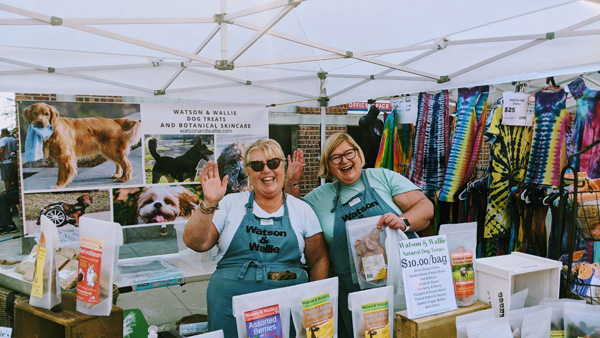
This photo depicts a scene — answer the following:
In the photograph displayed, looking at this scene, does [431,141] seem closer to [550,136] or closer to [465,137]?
[465,137]

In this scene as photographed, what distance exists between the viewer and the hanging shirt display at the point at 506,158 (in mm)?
2881

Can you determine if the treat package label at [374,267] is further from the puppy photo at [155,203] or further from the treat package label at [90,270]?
the puppy photo at [155,203]

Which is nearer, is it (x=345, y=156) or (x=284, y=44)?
→ (x=345, y=156)

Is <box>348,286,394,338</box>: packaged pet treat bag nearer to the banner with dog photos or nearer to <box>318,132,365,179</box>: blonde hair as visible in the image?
<box>318,132,365,179</box>: blonde hair

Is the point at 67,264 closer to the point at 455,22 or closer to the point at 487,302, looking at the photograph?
the point at 487,302

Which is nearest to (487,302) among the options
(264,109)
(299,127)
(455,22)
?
(455,22)

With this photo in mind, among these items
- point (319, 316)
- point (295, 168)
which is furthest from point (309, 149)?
point (319, 316)

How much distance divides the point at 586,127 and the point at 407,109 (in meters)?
1.45

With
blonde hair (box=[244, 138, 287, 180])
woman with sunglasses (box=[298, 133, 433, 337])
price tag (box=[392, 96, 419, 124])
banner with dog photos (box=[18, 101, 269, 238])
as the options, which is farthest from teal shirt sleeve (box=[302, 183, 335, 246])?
banner with dog photos (box=[18, 101, 269, 238])

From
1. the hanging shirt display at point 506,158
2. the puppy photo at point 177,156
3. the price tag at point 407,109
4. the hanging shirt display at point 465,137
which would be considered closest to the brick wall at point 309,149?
the puppy photo at point 177,156

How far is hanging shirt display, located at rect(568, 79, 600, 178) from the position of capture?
7.76 ft

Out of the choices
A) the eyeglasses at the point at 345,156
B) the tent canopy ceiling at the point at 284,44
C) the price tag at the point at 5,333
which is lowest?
the price tag at the point at 5,333

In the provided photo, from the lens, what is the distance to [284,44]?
307cm

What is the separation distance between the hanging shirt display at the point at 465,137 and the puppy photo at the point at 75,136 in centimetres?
271
